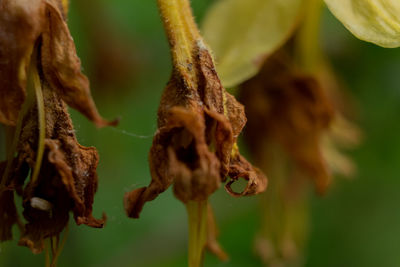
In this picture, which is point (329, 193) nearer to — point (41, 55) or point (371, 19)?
point (371, 19)

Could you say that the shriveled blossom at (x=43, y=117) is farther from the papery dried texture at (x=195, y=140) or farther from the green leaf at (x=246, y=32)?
the green leaf at (x=246, y=32)

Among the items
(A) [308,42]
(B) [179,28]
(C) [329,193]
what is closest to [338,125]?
(A) [308,42]

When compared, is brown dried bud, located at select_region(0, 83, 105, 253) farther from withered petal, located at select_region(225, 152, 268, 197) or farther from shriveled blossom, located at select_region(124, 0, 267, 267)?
withered petal, located at select_region(225, 152, 268, 197)

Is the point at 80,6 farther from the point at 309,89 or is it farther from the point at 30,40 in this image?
the point at 30,40

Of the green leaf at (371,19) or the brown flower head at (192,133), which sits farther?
the green leaf at (371,19)

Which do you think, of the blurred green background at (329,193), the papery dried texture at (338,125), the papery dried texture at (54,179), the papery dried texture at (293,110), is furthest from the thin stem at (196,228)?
the blurred green background at (329,193)

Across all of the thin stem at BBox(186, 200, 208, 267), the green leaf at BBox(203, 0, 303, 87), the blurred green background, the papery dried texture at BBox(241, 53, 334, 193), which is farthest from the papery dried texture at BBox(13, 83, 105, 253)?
the blurred green background

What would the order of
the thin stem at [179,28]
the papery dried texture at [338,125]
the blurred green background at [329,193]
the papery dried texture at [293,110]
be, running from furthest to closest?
the blurred green background at [329,193]
the papery dried texture at [338,125]
the papery dried texture at [293,110]
the thin stem at [179,28]
